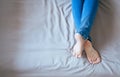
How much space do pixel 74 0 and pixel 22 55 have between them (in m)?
0.50

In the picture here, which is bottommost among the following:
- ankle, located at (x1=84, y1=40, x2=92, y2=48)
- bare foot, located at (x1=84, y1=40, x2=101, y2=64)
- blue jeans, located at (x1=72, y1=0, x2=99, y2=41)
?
bare foot, located at (x1=84, y1=40, x2=101, y2=64)

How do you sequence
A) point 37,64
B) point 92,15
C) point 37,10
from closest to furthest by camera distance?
point 37,64 → point 92,15 → point 37,10

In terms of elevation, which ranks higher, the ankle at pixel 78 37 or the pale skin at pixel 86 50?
the ankle at pixel 78 37

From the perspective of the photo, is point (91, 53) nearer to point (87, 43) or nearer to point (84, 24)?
point (87, 43)

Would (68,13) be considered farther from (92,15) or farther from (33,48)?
(33,48)

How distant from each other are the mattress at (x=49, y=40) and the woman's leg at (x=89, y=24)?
35 millimetres

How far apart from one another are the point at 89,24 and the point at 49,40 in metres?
0.25

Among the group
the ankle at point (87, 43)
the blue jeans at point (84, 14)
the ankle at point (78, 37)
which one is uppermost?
the blue jeans at point (84, 14)

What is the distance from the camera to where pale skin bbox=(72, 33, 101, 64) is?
1.14m

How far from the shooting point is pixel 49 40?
1.21m

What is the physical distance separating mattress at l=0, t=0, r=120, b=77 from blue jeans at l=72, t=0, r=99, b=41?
0.06 metres

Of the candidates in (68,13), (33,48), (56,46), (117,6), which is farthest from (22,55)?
(117,6)

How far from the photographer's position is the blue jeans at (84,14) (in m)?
1.19

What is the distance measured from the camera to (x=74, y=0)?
52.7 inches
